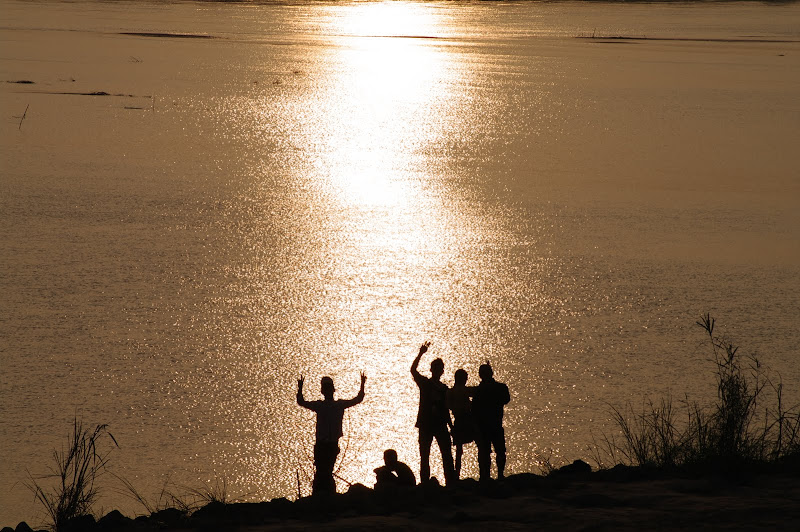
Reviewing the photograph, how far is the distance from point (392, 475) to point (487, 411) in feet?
1.98

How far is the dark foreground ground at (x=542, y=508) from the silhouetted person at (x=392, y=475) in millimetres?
95

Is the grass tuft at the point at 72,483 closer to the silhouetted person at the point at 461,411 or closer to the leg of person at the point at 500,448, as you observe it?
the silhouetted person at the point at 461,411

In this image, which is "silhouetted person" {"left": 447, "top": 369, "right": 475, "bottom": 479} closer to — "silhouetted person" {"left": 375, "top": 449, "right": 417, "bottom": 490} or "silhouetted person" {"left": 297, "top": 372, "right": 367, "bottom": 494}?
"silhouetted person" {"left": 375, "top": 449, "right": 417, "bottom": 490}

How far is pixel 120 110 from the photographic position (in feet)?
56.8

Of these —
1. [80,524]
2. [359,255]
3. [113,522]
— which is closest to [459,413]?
[113,522]

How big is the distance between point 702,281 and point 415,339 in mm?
2976

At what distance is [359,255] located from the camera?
384 inches

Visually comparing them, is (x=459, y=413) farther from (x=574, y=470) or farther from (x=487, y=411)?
(x=574, y=470)

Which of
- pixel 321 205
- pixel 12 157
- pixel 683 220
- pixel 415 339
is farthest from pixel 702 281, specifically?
pixel 12 157

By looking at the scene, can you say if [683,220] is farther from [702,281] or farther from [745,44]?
[745,44]

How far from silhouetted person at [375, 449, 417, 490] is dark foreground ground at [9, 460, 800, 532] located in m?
0.10

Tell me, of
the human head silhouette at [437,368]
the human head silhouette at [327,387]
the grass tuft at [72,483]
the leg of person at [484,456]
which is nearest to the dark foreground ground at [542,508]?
the grass tuft at [72,483]

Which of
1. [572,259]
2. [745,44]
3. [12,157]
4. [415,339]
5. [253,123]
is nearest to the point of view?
[415,339]

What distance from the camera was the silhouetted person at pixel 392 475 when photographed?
465cm
